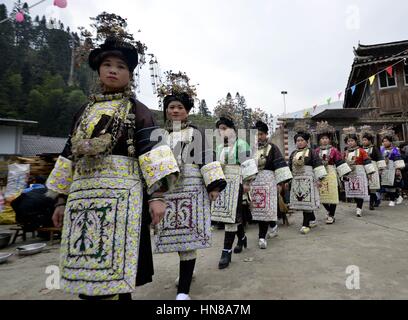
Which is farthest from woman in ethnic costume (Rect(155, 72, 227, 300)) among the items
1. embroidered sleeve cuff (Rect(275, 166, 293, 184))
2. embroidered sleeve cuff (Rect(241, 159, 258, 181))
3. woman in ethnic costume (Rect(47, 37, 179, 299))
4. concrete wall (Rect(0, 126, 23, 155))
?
concrete wall (Rect(0, 126, 23, 155))

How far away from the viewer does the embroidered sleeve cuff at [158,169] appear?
1752mm

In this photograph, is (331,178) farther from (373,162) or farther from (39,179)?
(39,179)

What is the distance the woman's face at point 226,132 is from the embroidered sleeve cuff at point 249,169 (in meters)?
0.59

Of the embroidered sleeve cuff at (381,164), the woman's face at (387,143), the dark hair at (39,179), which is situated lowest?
the dark hair at (39,179)

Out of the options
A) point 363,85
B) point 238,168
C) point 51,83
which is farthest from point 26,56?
point 238,168

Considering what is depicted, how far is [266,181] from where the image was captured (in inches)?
188

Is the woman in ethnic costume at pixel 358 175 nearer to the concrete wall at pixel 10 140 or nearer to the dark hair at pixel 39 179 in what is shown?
the dark hair at pixel 39 179

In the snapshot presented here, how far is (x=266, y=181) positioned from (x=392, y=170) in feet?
19.9

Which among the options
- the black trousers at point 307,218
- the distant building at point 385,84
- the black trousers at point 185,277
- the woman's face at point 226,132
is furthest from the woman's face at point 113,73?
the distant building at point 385,84

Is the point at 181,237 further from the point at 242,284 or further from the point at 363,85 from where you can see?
the point at 363,85

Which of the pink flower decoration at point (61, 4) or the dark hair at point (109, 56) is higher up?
the pink flower decoration at point (61, 4)

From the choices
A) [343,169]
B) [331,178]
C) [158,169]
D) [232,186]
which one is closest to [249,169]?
[232,186]
